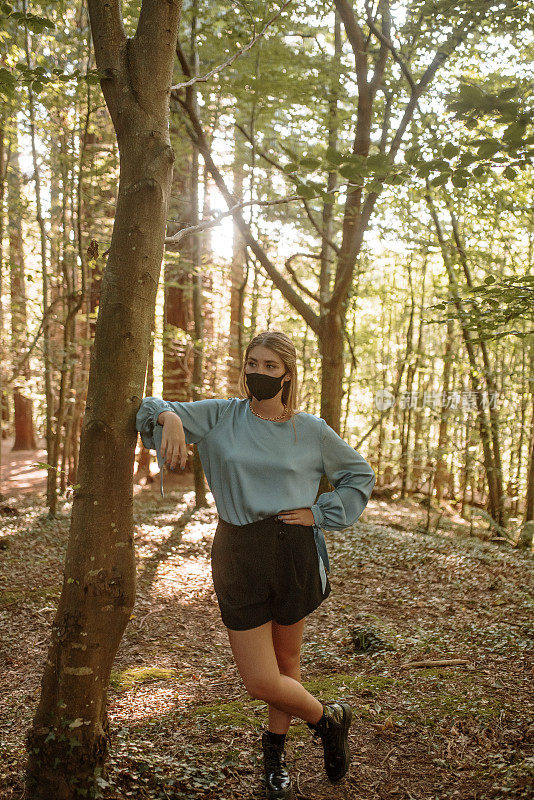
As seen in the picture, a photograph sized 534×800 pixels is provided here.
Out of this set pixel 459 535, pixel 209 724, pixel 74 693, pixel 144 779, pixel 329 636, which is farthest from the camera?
pixel 459 535

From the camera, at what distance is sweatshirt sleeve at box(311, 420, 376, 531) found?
273 cm

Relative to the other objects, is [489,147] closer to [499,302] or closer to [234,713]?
[499,302]

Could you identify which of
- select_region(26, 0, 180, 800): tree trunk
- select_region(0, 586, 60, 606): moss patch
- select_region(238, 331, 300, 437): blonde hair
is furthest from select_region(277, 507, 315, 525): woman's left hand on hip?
select_region(0, 586, 60, 606): moss patch

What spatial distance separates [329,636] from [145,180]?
13.0 feet

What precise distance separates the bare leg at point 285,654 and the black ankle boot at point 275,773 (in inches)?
2.7

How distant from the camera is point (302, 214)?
12.9m

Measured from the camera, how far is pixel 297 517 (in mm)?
2654

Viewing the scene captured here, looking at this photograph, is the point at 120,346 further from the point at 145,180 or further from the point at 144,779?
the point at 144,779

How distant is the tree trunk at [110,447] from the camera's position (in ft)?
8.19

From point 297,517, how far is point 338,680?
1.97 metres

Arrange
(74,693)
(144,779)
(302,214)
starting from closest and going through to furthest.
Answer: (74,693)
(144,779)
(302,214)

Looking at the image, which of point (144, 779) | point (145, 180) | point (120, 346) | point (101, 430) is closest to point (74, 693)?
point (144, 779)

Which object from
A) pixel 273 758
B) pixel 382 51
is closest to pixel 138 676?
pixel 273 758

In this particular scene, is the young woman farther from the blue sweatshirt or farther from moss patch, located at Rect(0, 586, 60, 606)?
moss patch, located at Rect(0, 586, 60, 606)
